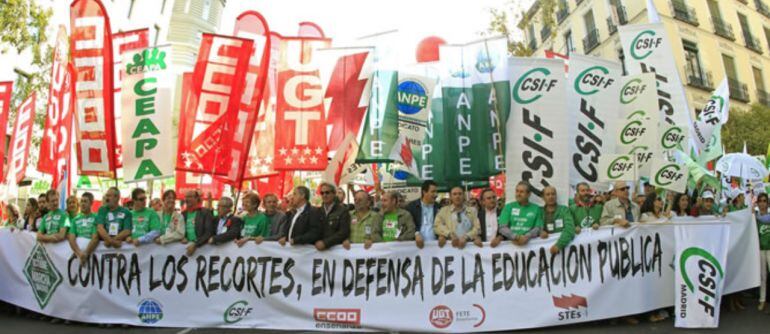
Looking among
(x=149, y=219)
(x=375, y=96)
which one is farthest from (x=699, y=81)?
(x=149, y=219)

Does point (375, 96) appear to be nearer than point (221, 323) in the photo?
No

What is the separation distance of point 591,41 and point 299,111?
2527 centimetres

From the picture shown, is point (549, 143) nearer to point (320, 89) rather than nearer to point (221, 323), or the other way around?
point (320, 89)

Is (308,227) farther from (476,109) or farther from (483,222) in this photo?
(476,109)

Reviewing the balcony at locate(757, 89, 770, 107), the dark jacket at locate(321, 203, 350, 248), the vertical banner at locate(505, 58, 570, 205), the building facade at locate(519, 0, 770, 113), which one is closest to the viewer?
the dark jacket at locate(321, 203, 350, 248)

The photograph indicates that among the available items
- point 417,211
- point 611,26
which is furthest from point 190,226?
point 611,26

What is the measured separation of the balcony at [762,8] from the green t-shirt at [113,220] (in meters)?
35.3

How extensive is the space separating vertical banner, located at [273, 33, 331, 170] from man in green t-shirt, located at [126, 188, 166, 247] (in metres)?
1.89

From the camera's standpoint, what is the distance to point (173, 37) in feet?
106

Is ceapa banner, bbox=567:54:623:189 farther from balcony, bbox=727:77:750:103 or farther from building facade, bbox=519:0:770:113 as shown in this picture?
balcony, bbox=727:77:750:103

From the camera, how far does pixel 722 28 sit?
2711 cm

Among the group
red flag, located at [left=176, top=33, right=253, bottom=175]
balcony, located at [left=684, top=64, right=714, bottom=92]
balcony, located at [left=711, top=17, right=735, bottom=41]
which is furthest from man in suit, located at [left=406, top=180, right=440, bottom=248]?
balcony, located at [left=711, top=17, right=735, bottom=41]

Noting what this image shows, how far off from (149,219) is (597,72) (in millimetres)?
6794

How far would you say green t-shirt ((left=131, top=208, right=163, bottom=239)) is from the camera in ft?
21.6
